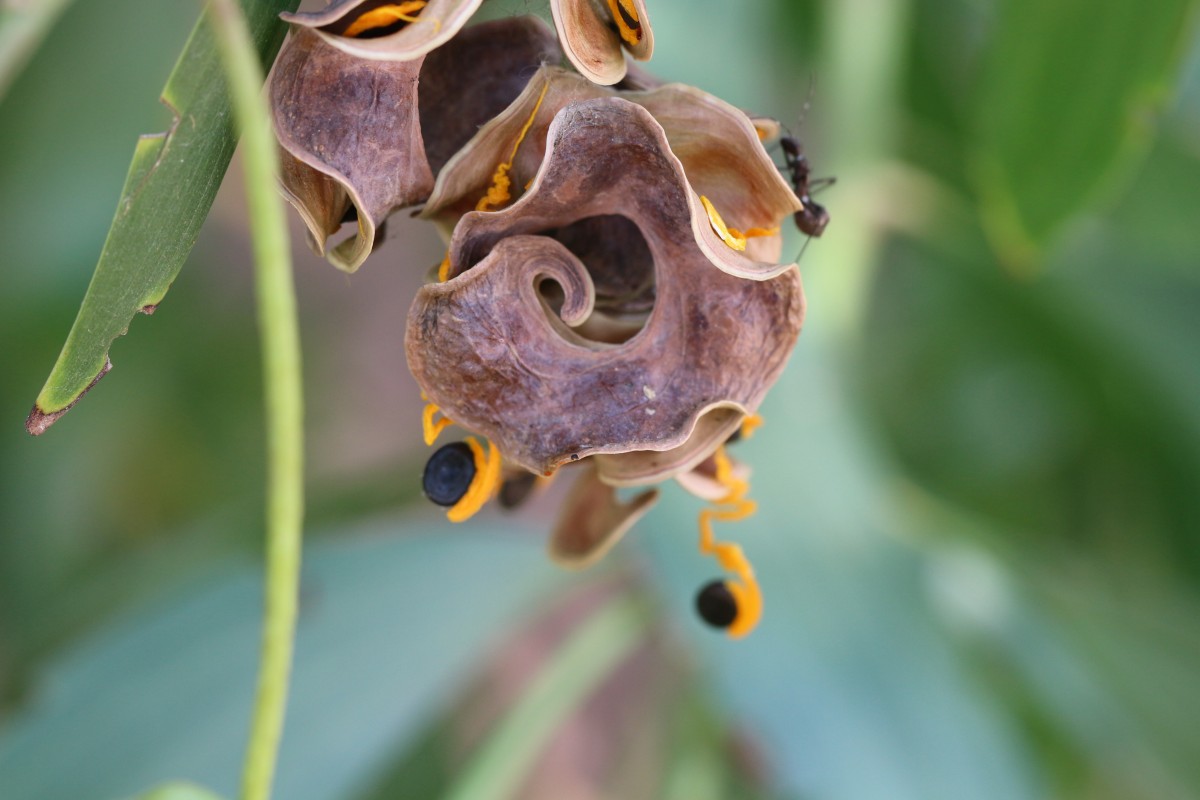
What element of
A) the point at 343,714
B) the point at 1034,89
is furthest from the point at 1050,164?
the point at 343,714

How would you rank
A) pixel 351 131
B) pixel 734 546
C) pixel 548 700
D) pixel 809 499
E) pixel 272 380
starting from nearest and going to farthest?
pixel 272 380
pixel 351 131
pixel 734 546
pixel 548 700
pixel 809 499

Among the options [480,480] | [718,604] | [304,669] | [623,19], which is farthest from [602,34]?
[304,669]

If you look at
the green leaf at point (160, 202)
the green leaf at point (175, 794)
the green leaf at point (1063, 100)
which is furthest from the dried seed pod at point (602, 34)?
the green leaf at point (1063, 100)

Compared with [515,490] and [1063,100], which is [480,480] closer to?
[515,490]

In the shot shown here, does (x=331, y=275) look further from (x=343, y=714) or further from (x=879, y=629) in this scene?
(x=879, y=629)

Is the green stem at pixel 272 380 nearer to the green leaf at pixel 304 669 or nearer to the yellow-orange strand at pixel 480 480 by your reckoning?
the yellow-orange strand at pixel 480 480

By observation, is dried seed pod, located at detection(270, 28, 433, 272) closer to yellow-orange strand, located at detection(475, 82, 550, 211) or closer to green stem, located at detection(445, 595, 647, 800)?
yellow-orange strand, located at detection(475, 82, 550, 211)
